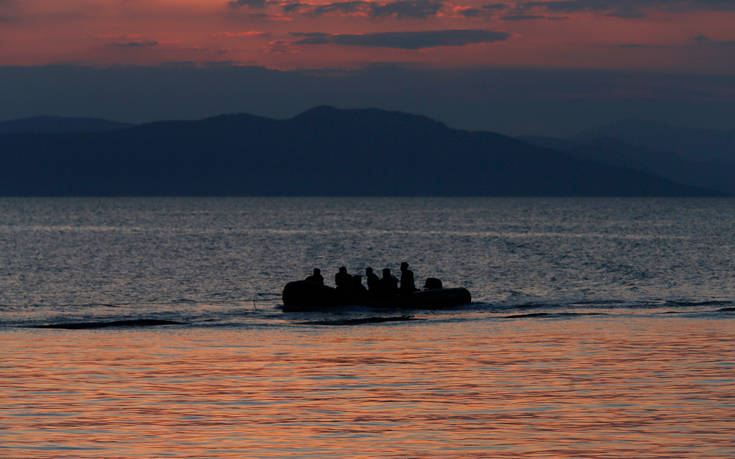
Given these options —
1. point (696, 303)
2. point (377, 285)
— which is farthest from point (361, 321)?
point (696, 303)

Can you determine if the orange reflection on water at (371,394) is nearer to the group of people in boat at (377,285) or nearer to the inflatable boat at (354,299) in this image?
the inflatable boat at (354,299)

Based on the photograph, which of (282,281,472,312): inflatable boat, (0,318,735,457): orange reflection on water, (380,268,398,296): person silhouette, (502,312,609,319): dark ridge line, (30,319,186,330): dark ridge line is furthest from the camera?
(380,268,398,296): person silhouette

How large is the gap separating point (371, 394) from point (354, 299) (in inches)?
891

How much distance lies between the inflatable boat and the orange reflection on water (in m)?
9.86

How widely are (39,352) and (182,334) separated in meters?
6.21

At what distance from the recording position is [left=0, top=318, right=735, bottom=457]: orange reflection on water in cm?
1717

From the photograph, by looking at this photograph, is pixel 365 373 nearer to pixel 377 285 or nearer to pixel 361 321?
pixel 361 321

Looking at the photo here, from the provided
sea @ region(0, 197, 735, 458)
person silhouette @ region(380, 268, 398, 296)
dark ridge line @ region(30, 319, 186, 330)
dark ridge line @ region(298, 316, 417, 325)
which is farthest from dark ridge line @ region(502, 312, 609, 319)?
dark ridge line @ region(30, 319, 186, 330)

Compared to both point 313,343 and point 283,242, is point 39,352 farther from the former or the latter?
point 283,242

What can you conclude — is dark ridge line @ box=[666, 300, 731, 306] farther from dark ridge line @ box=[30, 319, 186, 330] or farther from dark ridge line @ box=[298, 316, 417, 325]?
dark ridge line @ box=[30, 319, 186, 330]

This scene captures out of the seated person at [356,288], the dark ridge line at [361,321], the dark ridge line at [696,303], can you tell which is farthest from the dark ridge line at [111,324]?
the dark ridge line at [696,303]

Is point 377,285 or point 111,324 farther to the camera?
point 377,285

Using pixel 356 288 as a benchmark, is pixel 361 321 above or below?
below

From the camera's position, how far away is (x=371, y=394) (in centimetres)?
2180
